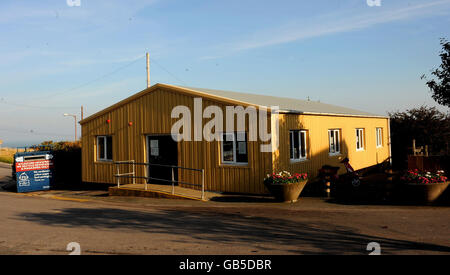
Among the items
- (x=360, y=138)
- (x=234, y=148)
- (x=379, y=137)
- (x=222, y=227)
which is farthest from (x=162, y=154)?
(x=379, y=137)

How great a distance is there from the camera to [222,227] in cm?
912

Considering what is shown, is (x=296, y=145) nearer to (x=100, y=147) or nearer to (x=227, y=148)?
(x=227, y=148)

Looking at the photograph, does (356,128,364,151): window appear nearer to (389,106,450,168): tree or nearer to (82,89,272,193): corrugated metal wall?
(389,106,450,168): tree

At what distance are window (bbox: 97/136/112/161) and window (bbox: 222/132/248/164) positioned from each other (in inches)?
249

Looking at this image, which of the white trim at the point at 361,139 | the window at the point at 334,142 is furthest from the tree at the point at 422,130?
the window at the point at 334,142

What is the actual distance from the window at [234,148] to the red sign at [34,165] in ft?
30.0

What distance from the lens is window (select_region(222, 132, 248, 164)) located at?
1434cm

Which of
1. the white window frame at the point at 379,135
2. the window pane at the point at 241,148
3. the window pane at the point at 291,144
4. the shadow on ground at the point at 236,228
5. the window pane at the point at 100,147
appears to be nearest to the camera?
the shadow on ground at the point at 236,228

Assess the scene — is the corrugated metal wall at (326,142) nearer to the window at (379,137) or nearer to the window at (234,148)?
the window at (379,137)


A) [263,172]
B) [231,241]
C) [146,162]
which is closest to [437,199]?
[263,172]

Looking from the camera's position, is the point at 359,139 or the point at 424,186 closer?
the point at 424,186

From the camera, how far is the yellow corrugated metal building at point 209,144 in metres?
14.2

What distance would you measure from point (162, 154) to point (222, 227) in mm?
7949
